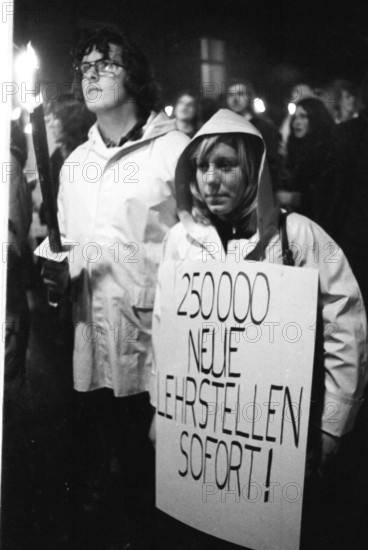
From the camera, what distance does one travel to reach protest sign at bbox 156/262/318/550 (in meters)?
1.62

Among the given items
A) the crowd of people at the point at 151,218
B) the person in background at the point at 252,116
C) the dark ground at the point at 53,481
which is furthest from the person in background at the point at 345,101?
the dark ground at the point at 53,481

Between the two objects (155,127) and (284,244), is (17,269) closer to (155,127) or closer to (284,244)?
(155,127)

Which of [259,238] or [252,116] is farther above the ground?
[252,116]

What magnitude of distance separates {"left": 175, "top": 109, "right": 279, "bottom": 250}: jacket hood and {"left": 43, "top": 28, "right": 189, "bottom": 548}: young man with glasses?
3 cm

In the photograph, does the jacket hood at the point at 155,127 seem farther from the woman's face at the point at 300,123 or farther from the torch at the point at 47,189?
the woman's face at the point at 300,123

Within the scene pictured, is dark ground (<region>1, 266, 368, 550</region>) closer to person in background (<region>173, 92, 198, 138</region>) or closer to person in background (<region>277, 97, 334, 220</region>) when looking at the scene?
person in background (<region>173, 92, 198, 138</region>)

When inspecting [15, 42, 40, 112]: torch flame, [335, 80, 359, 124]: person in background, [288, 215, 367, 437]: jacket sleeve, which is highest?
[15, 42, 40, 112]: torch flame

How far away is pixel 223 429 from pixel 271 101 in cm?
79

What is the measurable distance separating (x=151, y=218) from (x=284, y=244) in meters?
0.35

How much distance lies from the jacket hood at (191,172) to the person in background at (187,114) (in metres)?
0.03

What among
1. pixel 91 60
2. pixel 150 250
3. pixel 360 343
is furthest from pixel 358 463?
pixel 91 60

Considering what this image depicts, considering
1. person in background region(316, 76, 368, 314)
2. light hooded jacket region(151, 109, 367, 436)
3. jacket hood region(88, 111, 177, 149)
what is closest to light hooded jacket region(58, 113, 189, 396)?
jacket hood region(88, 111, 177, 149)

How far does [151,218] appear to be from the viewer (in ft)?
5.78

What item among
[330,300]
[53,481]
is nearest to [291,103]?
[330,300]
